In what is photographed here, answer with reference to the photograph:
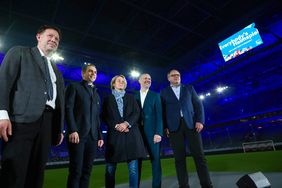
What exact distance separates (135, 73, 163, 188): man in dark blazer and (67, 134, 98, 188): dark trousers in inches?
27.0

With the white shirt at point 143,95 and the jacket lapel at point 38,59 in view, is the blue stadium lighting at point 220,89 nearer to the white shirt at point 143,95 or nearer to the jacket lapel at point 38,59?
the white shirt at point 143,95

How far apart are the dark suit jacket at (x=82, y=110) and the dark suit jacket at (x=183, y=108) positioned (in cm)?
97

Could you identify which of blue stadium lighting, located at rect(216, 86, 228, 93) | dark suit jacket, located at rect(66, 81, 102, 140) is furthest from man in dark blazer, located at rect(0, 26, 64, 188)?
blue stadium lighting, located at rect(216, 86, 228, 93)

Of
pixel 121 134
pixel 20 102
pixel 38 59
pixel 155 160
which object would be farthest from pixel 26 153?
pixel 155 160

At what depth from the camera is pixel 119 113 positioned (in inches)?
97.4

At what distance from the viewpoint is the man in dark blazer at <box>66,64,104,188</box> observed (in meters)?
2.06

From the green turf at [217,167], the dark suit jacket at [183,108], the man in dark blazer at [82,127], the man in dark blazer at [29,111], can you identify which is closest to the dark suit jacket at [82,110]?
the man in dark blazer at [82,127]

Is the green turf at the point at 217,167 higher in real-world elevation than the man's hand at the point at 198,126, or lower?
lower

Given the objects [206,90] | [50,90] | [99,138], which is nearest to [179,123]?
[99,138]

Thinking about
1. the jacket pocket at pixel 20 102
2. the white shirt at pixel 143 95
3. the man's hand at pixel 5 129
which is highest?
the white shirt at pixel 143 95

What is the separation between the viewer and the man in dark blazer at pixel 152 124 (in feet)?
8.30

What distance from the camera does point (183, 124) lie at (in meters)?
2.74

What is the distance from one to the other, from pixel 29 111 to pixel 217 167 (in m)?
4.24

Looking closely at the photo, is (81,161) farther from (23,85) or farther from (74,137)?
(23,85)
